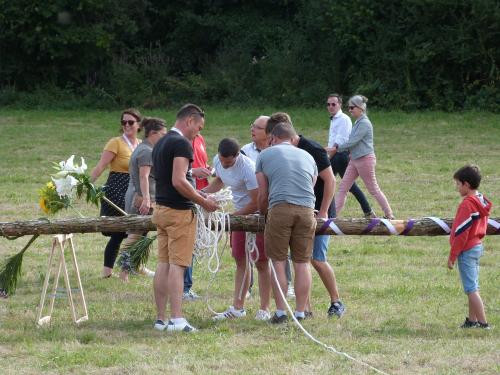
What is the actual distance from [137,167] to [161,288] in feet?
6.54

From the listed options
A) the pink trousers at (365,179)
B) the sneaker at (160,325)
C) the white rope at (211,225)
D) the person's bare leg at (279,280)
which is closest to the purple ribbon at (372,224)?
the person's bare leg at (279,280)

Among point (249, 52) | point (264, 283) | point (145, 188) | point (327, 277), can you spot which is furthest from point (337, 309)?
point (249, 52)

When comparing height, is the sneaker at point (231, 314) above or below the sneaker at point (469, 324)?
below

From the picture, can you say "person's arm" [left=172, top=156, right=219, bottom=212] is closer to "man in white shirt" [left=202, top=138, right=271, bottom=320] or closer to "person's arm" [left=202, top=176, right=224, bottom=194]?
"man in white shirt" [left=202, top=138, right=271, bottom=320]

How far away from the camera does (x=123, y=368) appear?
6930 millimetres

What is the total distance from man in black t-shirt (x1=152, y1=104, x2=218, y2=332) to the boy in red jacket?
193 centimetres

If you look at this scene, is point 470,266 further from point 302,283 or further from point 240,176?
point 240,176

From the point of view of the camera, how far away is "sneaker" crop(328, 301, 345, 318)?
28.4 ft

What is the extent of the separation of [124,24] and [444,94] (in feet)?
34.3

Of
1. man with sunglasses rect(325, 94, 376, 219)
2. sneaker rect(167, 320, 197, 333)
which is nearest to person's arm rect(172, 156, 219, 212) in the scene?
sneaker rect(167, 320, 197, 333)

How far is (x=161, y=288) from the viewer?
832 centimetres

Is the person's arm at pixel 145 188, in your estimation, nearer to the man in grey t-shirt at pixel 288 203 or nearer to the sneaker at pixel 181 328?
the man in grey t-shirt at pixel 288 203

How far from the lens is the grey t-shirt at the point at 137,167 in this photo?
9.88 meters

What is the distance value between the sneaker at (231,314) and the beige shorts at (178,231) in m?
0.68
